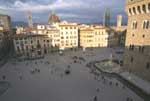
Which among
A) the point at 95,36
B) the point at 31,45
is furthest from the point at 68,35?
the point at 31,45

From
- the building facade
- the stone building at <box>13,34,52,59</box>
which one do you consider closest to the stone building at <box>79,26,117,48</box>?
the building facade

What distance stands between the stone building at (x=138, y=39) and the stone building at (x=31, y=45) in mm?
32910

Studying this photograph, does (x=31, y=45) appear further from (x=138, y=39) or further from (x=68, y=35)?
(x=138, y=39)

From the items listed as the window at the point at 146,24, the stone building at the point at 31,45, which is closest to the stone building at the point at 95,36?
the stone building at the point at 31,45

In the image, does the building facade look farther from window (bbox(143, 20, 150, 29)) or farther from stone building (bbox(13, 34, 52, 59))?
window (bbox(143, 20, 150, 29))

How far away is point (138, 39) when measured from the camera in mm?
27609

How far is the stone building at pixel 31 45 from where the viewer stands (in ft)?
165

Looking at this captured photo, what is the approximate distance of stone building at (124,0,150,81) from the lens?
2511cm

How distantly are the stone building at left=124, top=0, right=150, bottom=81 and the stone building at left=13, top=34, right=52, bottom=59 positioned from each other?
108 ft

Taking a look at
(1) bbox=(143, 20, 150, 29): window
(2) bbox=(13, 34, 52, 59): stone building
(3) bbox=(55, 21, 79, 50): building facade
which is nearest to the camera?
(1) bbox=(143, 20, 150, 29): window

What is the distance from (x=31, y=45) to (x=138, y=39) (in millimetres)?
39305

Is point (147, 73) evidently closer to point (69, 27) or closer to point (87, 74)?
point (87, 74)

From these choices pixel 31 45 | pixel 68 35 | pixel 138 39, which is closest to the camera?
pixel 138 39

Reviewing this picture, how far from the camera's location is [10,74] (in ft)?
115
